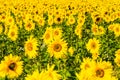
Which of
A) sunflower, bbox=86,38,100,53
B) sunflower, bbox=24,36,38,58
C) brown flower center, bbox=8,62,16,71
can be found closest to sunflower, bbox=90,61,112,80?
brown flower center, bbox=8,62,16,71

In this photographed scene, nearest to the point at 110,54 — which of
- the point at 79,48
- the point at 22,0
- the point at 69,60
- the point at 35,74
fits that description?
the point at 79,48

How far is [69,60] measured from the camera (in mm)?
6898

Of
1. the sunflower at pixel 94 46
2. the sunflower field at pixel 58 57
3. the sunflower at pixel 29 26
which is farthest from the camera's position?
the sunflower at pixel 29 26

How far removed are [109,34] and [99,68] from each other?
264 inches

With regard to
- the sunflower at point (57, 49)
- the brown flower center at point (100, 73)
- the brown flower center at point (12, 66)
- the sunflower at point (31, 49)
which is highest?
the sunflower at point (31, 49)

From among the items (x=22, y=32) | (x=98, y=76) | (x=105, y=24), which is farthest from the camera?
(x=105, y=24)

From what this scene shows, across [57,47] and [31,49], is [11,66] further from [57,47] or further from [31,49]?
[31,49]

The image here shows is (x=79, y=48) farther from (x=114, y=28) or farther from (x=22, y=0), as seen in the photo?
(x=22, y=0)

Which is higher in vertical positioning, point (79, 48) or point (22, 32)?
point (22, 32)

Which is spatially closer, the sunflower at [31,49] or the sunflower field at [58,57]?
the sunflower field at [58,57]

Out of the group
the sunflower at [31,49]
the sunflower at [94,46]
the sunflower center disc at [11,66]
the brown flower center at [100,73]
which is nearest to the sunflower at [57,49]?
the sunflower at [31,49]

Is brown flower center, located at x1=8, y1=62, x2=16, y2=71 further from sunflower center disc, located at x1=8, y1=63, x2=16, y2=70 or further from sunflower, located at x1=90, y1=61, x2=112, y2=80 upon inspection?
sunflower, located at x1=90, y1=61, x2=112, y2=80

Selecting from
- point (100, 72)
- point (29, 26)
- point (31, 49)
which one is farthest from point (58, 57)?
point (29, 26)

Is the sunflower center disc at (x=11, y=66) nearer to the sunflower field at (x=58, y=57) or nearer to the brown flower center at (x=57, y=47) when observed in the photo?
the sunflower field at (x=58, y=57)
